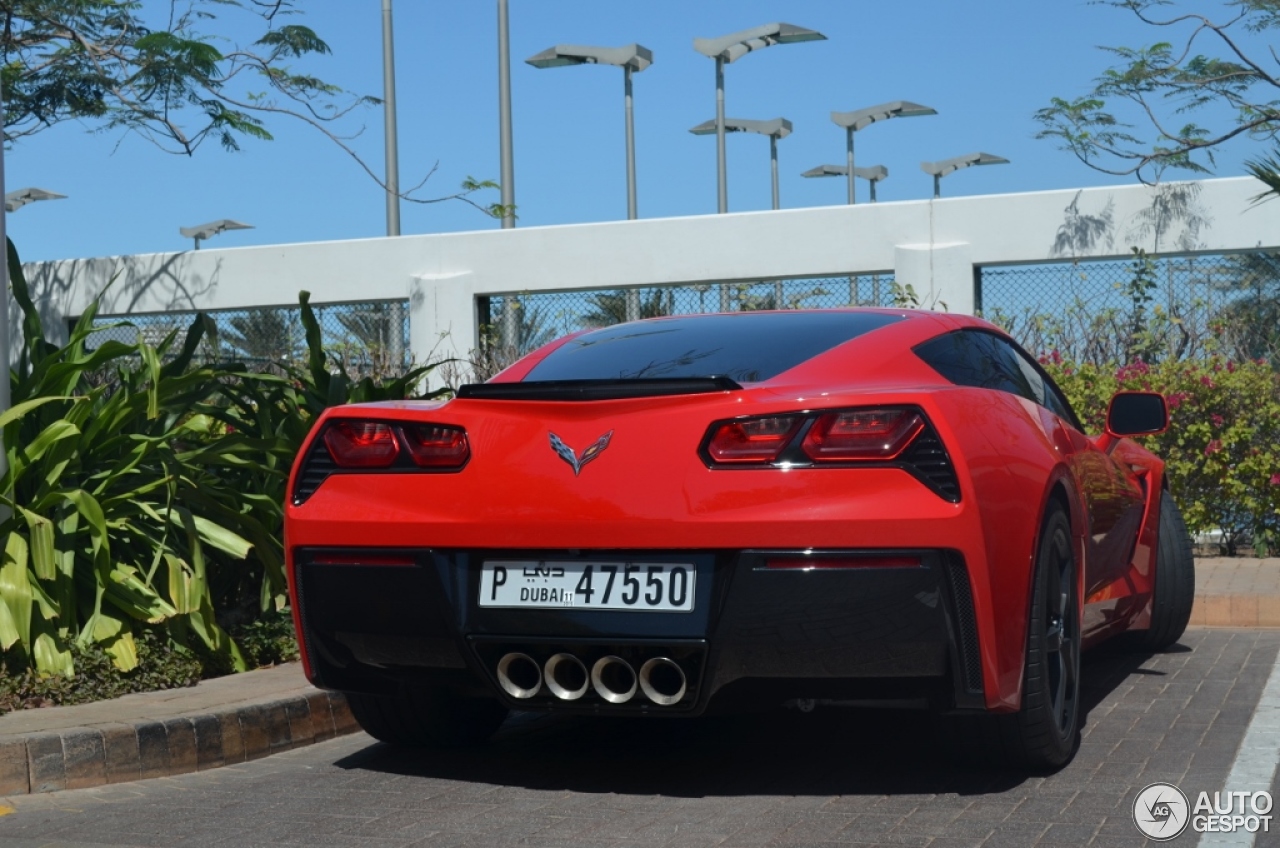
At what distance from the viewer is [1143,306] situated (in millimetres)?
13430

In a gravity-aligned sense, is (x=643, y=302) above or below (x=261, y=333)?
above

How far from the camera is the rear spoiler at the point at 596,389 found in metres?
3.95

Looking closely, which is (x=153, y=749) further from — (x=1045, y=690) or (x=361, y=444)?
(x=1045, y=690)

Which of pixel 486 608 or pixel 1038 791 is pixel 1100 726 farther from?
pixel 486 608

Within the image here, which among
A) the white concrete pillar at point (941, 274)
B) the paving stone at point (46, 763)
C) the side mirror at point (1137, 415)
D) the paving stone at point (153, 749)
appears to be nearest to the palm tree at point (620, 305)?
the white concrete pillar at point (941, 274)

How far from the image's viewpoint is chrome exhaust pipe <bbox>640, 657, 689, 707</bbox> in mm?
3867

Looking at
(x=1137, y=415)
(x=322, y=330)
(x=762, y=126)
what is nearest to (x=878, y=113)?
(x=762, y=126)

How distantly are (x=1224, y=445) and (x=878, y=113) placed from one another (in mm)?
26126

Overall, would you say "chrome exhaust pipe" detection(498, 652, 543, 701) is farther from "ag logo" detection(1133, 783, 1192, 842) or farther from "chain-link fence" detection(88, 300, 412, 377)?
"chain-link fence" detection(88, 300, 412, 377)

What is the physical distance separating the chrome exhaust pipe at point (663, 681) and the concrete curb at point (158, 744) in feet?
5.66

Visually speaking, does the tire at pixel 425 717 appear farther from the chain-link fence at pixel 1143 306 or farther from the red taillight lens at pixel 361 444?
the chain-link fence at pixel 1143 306

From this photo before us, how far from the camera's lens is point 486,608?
3.99 m

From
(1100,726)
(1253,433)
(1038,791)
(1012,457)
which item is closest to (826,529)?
(1012,457)

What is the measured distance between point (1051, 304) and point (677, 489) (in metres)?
11.0
